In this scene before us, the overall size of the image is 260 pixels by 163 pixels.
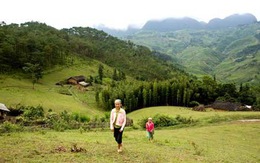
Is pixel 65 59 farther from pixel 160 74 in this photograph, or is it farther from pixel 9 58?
pixel 160 74

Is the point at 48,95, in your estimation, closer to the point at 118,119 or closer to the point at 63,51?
the point at 63,51

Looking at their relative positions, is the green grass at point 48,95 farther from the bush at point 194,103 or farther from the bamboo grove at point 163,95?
the bush at point 194,103

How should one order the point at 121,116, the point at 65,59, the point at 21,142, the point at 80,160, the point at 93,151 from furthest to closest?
1. the point at 65,59
2. the point at 21,142
3. the point at 93,151
4. the point at 121,116
5. the point at 80,160

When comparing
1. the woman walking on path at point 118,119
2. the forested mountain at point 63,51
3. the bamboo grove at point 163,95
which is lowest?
the woman walking on path at point 118,119

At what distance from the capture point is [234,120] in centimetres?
4659

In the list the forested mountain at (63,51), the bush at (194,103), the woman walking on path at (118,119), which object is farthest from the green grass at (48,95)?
the woman walking on path at (118,119)

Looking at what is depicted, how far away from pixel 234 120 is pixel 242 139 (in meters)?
15.4

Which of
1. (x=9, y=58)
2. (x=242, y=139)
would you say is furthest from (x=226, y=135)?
(x=9, y=58)

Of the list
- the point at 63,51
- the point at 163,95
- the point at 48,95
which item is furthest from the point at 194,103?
the point at 63,51

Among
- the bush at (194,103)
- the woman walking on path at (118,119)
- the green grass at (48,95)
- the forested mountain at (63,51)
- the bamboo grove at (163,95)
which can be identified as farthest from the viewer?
the forested mountain at (63,51)

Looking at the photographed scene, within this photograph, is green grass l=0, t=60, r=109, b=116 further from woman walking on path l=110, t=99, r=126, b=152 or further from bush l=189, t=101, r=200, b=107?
woman walking on path l=110, t=99, r=126, b=152

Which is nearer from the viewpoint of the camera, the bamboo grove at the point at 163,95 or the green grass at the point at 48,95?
the green grass at the point at 48,95

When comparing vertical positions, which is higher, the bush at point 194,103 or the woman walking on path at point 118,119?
the bush at point 194,103

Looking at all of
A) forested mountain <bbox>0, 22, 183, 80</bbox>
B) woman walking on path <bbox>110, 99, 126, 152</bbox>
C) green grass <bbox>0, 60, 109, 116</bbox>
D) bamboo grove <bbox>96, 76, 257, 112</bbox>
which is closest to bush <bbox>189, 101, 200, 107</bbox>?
bamboo grove <bbox>96, 76, 257, 112</bbox>
